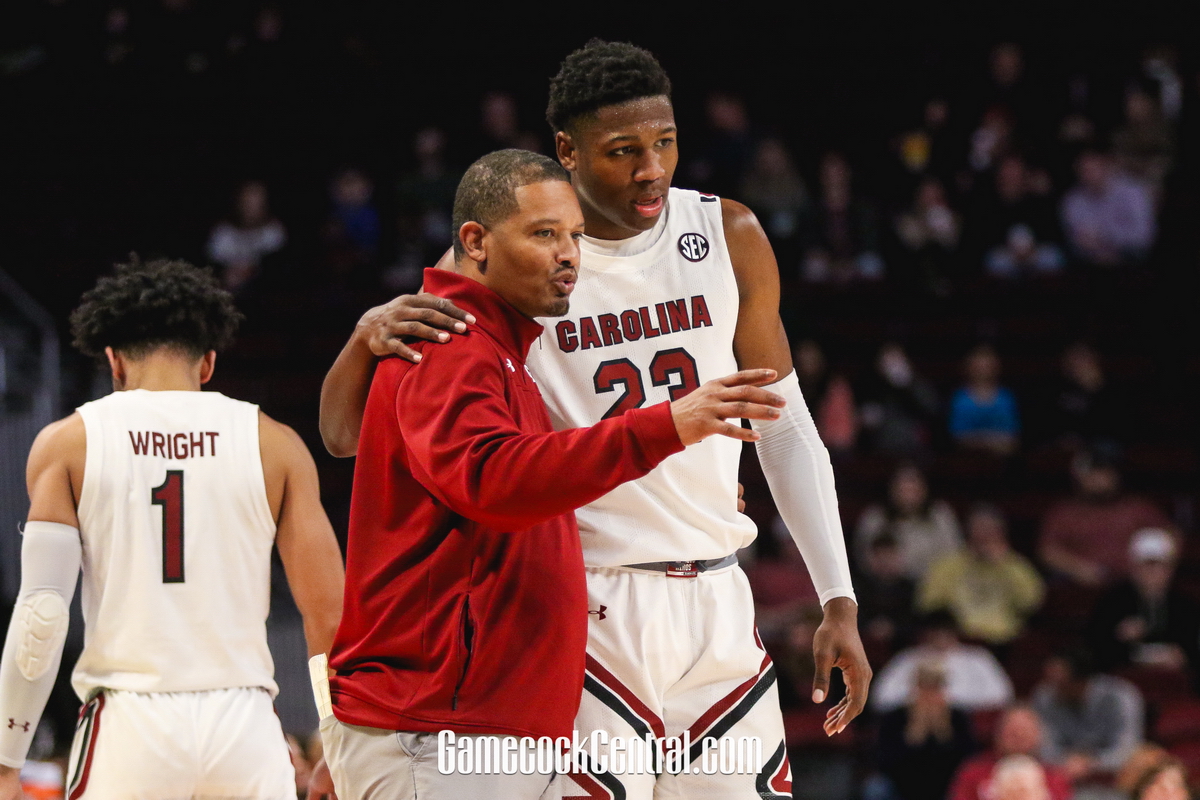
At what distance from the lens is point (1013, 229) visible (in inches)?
508

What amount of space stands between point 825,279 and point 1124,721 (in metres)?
4.66

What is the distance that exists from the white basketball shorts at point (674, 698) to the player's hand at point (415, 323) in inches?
30.6

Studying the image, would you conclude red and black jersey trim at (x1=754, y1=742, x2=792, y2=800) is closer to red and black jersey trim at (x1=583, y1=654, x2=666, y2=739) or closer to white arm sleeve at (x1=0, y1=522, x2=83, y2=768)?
red and black jersey trim at (x1=583, y1=654, x2=666, y2=739)

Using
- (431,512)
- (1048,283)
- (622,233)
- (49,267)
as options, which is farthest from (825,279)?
(431,512)

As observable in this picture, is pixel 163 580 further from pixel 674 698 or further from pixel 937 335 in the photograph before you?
pixel 937 335

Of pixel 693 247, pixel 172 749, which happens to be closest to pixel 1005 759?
pixel 693 247

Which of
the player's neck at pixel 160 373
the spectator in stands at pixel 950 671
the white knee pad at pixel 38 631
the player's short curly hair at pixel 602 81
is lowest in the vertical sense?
the spectator in stands at pixel 950 671

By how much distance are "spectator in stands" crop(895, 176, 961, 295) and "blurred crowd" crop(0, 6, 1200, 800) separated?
0.02 metres

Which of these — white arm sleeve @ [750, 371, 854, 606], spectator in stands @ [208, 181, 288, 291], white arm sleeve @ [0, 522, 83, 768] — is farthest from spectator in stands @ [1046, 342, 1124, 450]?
white arm sleeve @ [0, 522, 83, 768]

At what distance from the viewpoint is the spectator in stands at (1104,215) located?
13031mm

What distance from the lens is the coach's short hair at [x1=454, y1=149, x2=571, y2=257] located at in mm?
3061

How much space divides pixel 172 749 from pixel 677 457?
5.07 ft

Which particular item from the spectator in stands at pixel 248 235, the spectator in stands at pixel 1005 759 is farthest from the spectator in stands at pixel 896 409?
the spectator in stands at pixel 248 235

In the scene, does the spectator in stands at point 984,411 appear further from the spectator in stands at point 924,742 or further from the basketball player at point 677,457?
the basketball player at point 677,457
